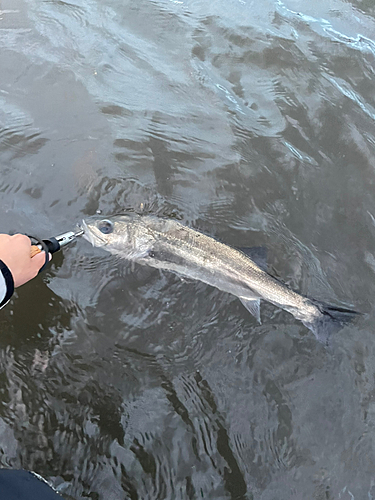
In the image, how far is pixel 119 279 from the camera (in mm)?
4277

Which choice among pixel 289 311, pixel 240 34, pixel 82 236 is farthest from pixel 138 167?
pixel 240 34

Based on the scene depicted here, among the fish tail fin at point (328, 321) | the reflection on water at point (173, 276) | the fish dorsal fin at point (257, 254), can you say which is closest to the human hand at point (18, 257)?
the reflection on water at point (173, 276)

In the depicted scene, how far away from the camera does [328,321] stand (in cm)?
389

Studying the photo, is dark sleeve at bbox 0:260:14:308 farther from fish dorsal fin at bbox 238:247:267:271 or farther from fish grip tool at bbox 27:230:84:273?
fish dorsal fin at bbox 238:247:267:271

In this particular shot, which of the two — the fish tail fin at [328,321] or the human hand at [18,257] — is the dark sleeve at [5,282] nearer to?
the human hand at [18,257]

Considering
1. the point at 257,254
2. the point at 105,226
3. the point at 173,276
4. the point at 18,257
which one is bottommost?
the point at 173,276

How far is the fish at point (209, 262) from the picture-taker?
3.86 metres

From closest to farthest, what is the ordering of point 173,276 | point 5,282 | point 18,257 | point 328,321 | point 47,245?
point 5,282, point 18,257, point 47,245, point 328,321, point 173,276

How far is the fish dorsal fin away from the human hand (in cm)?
219

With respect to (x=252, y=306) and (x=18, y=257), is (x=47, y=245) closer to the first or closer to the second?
(x=18, y=257)

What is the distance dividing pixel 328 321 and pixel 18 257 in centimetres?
319

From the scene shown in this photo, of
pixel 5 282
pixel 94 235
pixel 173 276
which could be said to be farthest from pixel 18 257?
pixel 173 276

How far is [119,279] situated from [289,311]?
202 cm

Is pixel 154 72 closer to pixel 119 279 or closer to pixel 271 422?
pixel 119 279
